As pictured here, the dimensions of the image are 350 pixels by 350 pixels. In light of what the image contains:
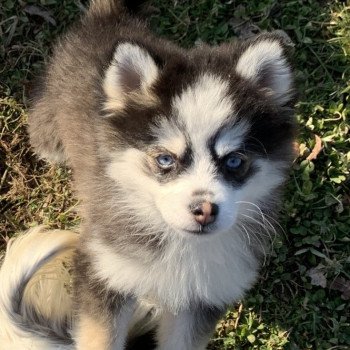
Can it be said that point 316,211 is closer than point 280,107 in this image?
No

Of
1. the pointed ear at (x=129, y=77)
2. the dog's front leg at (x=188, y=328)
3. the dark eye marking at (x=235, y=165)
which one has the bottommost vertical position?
→ the dog's front leg at (x=188, y=328)

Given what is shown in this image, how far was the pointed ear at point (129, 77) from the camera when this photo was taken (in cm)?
257

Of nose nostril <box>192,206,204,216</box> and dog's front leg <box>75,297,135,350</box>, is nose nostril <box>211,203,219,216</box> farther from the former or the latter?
A: dog's front leg <box>75,297,135,350</box>

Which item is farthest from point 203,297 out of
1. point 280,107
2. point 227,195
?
point 280,107

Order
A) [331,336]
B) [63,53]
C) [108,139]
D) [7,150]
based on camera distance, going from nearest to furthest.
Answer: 1. [108,139]
2. [63,53]
3. [331,336]
4. [7,150]

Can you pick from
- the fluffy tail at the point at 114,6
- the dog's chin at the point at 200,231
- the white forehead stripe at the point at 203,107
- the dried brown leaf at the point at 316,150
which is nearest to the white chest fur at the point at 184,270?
the dog's chin at the point at 200,231

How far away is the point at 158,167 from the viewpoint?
102 inches

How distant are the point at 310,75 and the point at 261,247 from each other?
143 cm

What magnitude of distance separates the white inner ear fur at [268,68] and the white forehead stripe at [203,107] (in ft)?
0.44

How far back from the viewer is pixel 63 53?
3514 millimetres

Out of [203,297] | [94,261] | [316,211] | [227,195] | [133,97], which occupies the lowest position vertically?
[316,211]

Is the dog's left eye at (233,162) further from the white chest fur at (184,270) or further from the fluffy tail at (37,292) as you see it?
the fluffy tail at (37,292)

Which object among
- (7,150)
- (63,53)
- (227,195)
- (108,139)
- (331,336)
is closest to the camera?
(227,195)

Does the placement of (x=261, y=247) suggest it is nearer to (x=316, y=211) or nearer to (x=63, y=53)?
(x=316, y=211)
